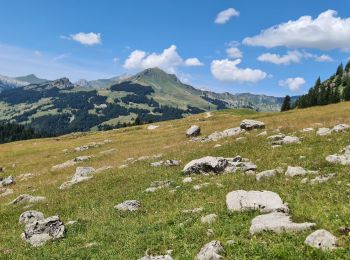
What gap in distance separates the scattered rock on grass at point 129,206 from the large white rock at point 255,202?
6.57 metres

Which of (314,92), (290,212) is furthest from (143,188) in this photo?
(314,92)

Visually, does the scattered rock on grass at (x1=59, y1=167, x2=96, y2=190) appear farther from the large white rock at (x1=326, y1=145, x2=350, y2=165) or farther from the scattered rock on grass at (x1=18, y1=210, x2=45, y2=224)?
the large white rock at (x1=326, y1=145, x2=350, y2=165)

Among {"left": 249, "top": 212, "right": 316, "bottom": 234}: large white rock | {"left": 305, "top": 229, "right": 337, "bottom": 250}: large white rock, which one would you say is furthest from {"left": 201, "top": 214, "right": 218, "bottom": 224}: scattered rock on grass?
{"left": 305, "top": 229, "right": 337, "bottom": 250}: large white rock

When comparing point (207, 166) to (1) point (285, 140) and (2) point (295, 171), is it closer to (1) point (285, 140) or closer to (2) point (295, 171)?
(2) point (295, 171)

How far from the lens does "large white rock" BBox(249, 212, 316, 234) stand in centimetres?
1688

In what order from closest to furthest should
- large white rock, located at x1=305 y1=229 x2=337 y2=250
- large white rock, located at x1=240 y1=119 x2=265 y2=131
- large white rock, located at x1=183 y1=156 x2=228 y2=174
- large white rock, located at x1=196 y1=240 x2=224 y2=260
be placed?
large white rock, located at x1=305 y1=229 x2=337 y2=250 → large white rock, located at x1=196 y1=240 x2=224 y2=260 → large white rock, located at x1=183 y1=156 x2=228 y2=174 → large white rock, located at x1=240 y1=119 x2=265 y2=131

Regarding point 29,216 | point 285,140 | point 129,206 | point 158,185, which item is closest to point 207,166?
point 158,185

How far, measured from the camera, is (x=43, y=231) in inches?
905

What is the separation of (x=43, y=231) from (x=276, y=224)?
12705 mm

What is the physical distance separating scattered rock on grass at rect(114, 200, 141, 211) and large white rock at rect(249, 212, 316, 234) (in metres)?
9.58

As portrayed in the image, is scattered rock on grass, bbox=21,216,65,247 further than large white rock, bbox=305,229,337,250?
Yes

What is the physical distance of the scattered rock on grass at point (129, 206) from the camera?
2580cm

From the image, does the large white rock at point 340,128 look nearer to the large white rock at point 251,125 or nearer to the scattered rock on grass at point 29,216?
the large white rock at point 251,125

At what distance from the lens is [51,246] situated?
20922 mm
